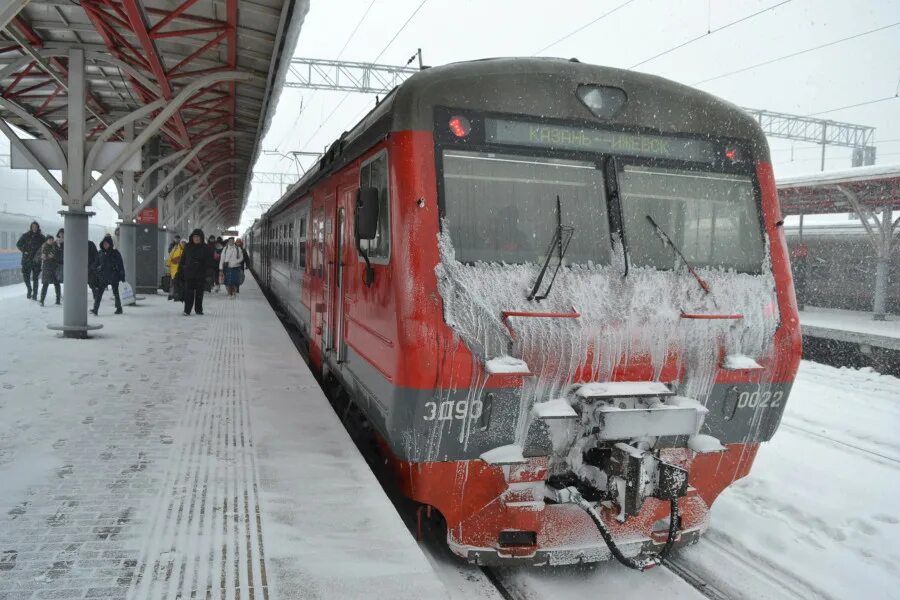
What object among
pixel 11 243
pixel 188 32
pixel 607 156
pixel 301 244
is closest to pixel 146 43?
pixel 188 32

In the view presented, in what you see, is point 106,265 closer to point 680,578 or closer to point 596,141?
point 596,141

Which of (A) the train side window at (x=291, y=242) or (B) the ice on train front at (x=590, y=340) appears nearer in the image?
(B) the ice on train front at (x=590, y=340)

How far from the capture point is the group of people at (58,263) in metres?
12.0

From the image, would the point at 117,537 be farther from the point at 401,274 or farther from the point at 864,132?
the point at 864,132

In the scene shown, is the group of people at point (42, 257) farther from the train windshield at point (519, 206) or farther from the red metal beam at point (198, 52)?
the train windshield at point (519, 206)

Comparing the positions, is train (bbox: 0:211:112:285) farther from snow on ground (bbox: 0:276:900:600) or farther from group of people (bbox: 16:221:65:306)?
snow on ground (bbox: 0:276:900:600)

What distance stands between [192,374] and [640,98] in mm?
5318

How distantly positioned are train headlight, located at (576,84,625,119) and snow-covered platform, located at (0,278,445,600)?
8.47 feet

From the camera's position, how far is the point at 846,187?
17281 millimetres

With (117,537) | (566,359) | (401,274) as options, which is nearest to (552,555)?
(566,359)

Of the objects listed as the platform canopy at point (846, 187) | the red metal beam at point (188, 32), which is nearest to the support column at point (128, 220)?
the red metal beam at point (188, 32)

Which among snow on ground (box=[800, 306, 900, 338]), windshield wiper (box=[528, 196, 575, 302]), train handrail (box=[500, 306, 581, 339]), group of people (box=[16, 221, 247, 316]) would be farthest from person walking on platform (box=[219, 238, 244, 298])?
snow on ground (box=[800, 306, 900, 338])

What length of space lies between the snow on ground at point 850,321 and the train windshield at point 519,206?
14.3m

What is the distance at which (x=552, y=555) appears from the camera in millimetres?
3822
